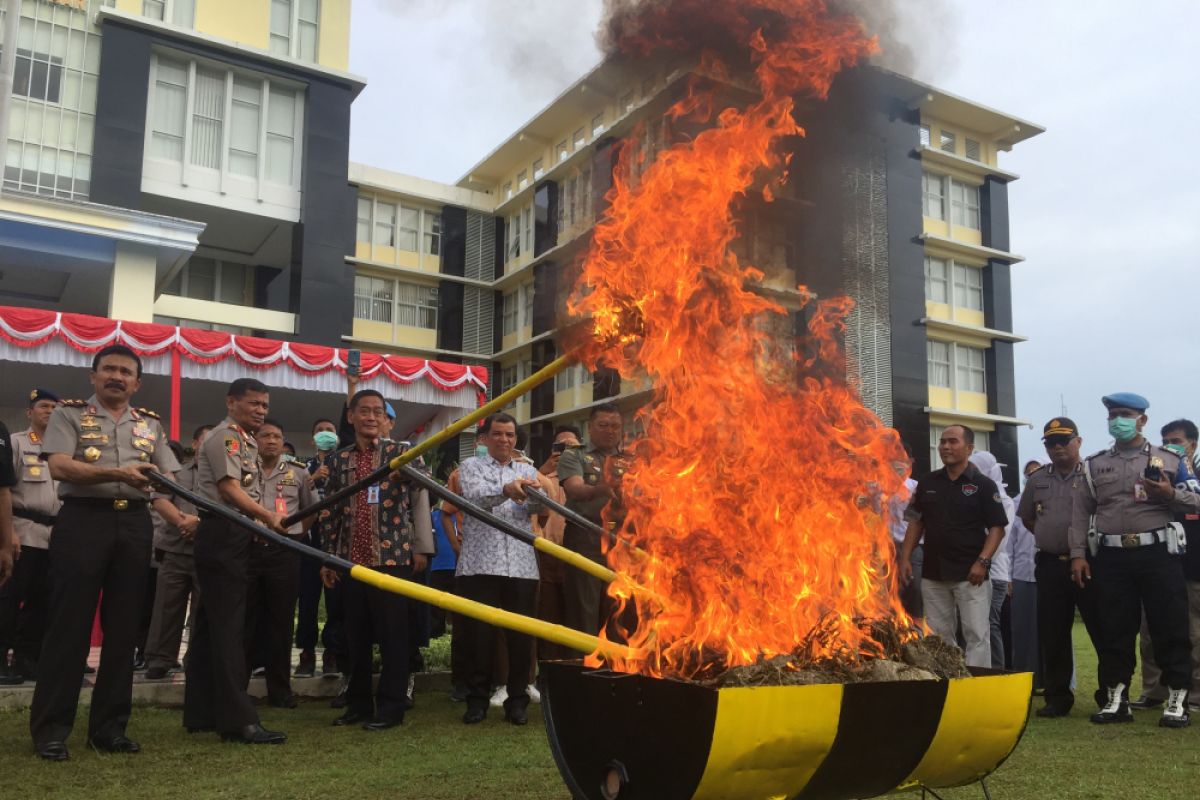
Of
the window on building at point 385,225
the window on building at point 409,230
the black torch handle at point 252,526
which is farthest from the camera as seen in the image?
the window on building at point 409,230

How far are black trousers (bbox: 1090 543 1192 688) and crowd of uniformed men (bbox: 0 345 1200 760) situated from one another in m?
0.01

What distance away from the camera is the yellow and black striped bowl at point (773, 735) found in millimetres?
2650

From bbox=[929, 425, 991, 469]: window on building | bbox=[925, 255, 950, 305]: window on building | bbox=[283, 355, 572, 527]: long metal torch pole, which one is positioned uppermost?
bbox=[925, 255, 950, 305]: window on building

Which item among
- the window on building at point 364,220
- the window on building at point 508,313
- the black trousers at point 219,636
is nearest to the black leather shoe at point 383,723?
the black trousers at point 219,636

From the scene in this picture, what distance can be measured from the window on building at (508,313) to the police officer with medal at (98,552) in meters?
34.9

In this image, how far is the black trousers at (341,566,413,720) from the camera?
5.86 m

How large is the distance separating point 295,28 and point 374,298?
12.3 metres

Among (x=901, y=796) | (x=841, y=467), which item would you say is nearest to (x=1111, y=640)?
(x=901, y=796)

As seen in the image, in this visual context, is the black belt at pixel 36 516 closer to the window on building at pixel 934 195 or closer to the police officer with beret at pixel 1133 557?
the police officer with beret at pixel 1133 557

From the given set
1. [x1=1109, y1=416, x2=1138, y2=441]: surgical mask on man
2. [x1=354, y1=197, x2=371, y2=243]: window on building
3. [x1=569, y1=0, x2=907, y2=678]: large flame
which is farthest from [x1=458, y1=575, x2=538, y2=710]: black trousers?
[x1=354, y1=197, x2=371, y2=243]: window on building

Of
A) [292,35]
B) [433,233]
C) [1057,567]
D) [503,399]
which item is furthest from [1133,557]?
[433,233]

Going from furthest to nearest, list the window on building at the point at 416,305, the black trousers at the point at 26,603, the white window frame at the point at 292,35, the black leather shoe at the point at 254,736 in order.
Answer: the window on building at the point at 416,305
the white window frame at the point at 292,35
the black trousers at the point at 26,603
the black leather shoe at the point at 254,736

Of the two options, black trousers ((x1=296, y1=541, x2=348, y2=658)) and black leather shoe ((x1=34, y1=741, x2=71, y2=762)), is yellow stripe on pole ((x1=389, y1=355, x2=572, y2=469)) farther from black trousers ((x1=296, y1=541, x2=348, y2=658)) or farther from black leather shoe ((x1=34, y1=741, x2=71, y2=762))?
black trousers ((x1=296, y1=541, x2=348, y2=658))

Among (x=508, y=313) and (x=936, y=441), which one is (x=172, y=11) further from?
(x=936, y=441)
